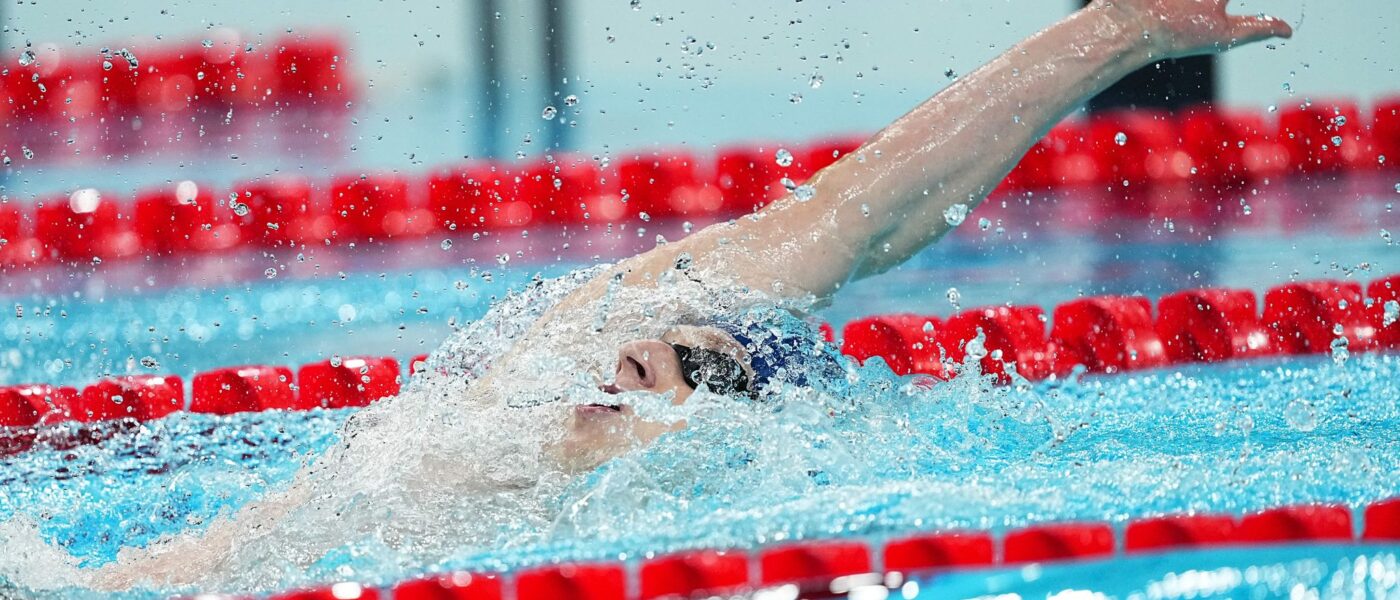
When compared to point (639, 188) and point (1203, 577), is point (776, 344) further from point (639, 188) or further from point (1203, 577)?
point (639, 188)

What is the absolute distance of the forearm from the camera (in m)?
1.89

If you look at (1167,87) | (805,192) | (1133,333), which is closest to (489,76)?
(1167,87)

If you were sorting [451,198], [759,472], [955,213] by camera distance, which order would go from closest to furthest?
[759,472]
[955,213]
[451,198]

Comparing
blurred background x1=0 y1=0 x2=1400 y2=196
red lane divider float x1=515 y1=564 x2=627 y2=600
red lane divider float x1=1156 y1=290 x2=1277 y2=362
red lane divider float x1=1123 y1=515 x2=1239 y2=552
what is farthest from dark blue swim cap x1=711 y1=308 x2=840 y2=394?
blurred background x1=0 y1=0 x2=1400 y2=196

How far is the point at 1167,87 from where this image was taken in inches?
193

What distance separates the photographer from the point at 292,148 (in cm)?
688

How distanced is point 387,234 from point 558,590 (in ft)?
11.0

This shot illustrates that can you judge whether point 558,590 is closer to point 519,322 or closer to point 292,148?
point 519,322

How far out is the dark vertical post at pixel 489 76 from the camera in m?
7.09

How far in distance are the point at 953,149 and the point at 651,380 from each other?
1.74 ft

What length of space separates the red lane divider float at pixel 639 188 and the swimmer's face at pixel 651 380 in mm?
2846

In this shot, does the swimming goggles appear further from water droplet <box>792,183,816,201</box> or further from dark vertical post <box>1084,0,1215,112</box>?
dark vertical post <box>1084,0,1215,112</box>

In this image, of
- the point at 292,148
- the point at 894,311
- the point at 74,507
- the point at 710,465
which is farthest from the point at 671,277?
the point at 292,148

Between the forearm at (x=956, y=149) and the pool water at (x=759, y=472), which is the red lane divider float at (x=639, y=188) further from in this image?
the forearm at (x=956, y=149)
